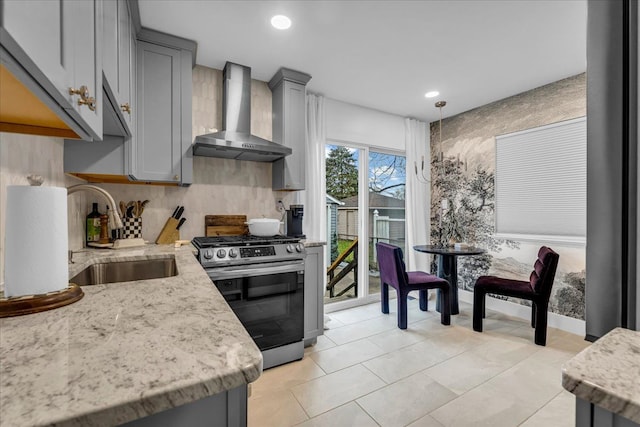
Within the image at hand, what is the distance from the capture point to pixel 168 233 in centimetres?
249

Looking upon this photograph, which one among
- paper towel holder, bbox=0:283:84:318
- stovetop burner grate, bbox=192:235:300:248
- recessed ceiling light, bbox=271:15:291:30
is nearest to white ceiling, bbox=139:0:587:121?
recessed ceiling light, bbox=271:15:291:30

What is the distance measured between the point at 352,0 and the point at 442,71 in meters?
1.39

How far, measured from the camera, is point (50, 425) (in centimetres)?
37

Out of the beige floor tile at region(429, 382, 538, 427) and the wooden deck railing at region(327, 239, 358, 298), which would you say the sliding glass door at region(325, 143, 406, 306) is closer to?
the wooden deck railing at region(327, 239, 358, 298)

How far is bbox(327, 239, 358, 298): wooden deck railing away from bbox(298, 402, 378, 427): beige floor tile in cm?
191

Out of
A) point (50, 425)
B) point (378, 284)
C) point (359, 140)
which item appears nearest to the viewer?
point (50, 425)

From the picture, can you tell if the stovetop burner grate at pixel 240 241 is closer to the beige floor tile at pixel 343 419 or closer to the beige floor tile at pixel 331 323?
the beige floor tile at pixel 331 323

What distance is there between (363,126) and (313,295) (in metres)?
2.34

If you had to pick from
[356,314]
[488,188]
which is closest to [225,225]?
[356,314]

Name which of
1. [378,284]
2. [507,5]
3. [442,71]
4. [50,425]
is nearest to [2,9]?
[50,425]

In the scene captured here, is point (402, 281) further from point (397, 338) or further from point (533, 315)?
point (533, 315)

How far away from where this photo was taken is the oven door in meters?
2.13

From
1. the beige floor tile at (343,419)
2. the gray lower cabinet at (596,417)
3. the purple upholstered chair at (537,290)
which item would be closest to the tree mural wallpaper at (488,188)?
the purple upholstered chair at (537,290)

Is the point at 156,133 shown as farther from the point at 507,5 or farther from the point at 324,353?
the point at 507,5
